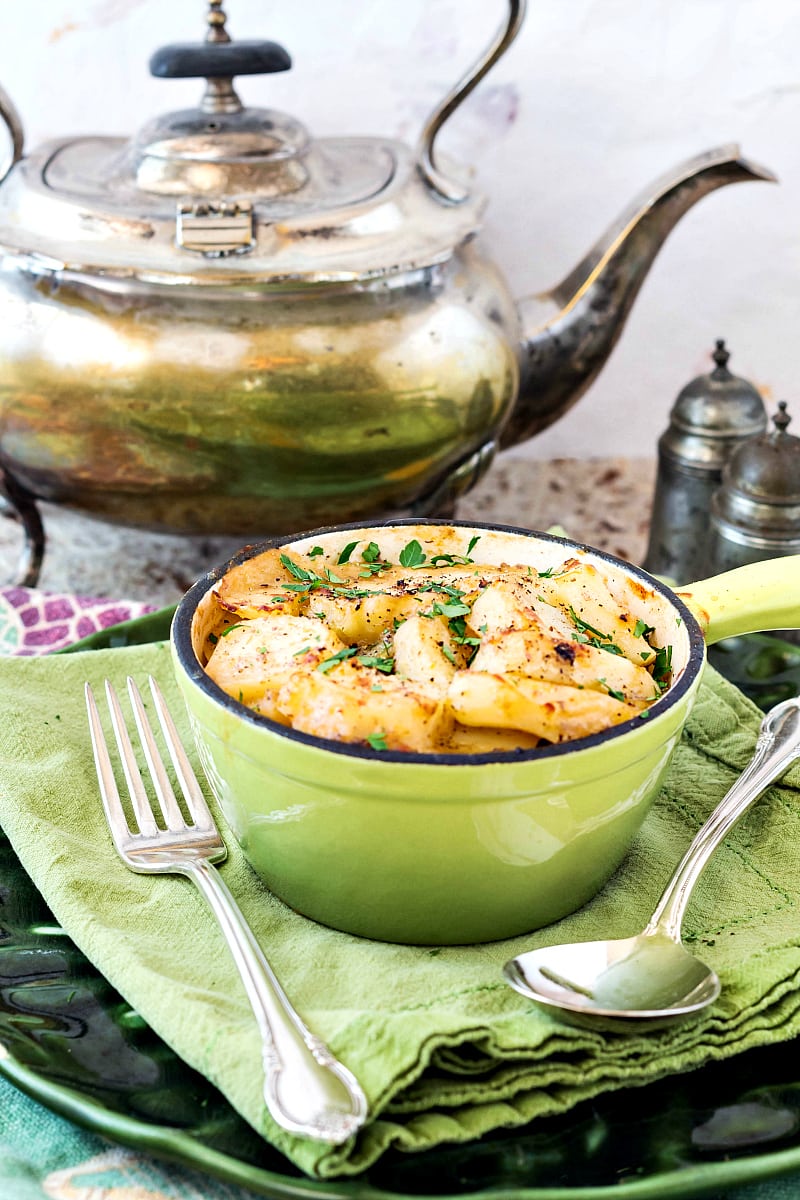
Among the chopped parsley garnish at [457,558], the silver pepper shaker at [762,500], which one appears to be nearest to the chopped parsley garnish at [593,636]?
the chopped parsley garnish at [457,558]

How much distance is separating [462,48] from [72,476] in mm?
750

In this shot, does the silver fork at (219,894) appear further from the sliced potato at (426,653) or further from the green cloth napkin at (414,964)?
the sliced potato at (426,653)

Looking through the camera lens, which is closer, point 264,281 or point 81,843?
point 81,843

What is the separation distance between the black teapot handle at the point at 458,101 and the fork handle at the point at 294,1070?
78 cm

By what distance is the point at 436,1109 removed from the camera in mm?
510

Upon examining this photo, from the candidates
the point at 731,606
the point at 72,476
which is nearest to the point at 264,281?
the point at 72,476

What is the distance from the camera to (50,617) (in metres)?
1.05

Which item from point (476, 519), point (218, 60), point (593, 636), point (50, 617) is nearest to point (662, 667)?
point (593, 636)

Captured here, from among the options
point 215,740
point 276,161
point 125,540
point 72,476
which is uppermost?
point 276,161

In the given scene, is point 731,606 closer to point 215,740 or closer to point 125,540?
point 215,740

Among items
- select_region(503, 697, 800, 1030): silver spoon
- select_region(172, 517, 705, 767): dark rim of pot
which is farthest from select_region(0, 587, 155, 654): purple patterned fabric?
select_region(503, 697, 800, 1030): silver spoon

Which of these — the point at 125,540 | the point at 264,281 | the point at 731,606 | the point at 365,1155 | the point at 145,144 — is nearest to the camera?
the point at 365,1155

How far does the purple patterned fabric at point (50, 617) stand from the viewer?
1.03m

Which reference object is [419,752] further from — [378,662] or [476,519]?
[476,519]
